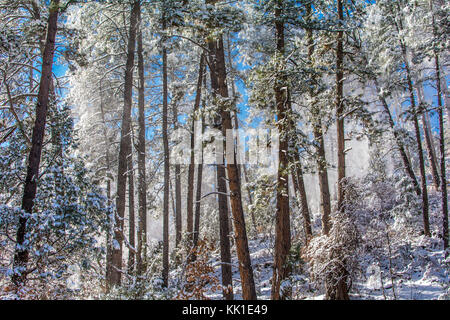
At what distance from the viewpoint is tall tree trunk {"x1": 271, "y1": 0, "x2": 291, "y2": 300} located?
8.02 metres

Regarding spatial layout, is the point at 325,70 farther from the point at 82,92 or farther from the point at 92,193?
the point at 82,92

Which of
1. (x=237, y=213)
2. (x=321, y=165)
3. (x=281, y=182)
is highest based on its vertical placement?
(x=321, y=165)

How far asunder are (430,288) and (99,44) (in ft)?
49.9

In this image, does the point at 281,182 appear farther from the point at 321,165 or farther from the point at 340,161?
the point at 340,161

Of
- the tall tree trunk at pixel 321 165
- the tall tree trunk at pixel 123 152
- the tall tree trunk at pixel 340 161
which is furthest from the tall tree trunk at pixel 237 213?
the tall tree trunk at pixel 123 152

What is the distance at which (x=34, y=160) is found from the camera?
698 centimetres

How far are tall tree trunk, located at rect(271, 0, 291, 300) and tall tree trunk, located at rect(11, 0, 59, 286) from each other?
20.0 ft

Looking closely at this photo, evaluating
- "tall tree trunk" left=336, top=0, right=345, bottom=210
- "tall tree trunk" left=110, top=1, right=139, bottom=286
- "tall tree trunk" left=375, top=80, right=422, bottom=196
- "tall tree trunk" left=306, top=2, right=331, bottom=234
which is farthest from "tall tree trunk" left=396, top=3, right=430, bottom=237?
"tall tree trunk" left=110, top=1, right=139, bottom=286

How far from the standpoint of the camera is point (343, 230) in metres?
8.09

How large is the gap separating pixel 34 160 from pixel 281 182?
256 inches

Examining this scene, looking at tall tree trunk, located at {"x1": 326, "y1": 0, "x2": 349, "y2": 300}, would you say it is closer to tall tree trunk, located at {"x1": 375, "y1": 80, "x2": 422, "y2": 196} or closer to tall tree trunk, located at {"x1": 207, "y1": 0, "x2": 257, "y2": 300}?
tall tree trunk, located at {"x1": 207, "y1": 0, "x2": 257, "y2": 300}

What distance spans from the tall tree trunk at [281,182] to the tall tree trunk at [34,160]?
6108 millimetres

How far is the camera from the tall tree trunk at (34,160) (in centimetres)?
621

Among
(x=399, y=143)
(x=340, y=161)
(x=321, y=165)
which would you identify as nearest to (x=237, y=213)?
(x=321, y=165)
